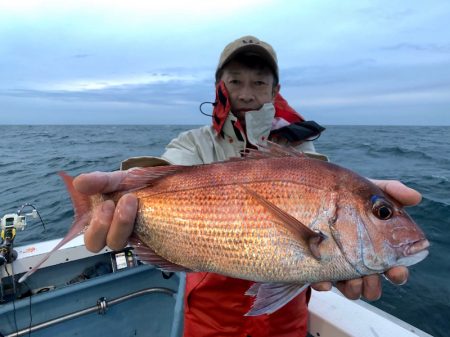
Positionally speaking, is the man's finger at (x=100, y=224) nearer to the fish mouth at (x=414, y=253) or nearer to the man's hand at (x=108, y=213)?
the man's hand at (x=108, y=213)

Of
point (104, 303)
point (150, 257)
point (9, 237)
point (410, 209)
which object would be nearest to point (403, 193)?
point (150, 257)

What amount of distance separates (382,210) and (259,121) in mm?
1387

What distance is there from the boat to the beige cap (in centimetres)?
222

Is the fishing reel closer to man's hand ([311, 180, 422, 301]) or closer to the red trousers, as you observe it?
the red trousers

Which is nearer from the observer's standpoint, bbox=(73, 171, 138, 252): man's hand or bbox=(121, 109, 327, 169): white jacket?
bbox=(73, 171, 138, 252): man's hand

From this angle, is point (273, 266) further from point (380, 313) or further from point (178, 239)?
point (380, 313)

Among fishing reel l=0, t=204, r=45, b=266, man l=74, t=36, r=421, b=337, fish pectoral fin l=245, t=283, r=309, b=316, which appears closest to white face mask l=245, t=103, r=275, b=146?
man l=74, t=36, r=421, b=337

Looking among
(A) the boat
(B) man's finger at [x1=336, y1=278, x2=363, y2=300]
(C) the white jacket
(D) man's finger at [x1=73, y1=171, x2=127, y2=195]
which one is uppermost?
(C) the white jacket

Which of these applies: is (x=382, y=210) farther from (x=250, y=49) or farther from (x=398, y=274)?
(x=250, y=49)

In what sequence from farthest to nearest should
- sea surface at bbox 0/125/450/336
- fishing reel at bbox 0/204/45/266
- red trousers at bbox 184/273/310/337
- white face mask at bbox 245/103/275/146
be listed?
sea surface at bbox 0/125/450/336, fishing reel at bbox 0/204/45/266, white face mask at bbox 245/103/275/146, red trousers at bbox 184/273/310/337

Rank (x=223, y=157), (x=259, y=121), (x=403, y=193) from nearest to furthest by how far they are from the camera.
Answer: (x=403, y=193)
(x=259, y=121)
(x=223, y=157)

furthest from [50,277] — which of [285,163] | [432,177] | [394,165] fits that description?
[394,165]

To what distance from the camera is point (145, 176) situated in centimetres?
217

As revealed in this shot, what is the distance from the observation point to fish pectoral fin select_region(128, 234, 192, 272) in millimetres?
2004
